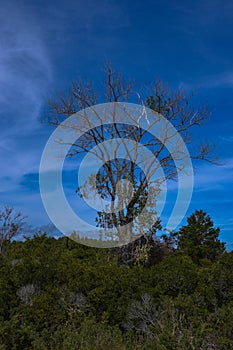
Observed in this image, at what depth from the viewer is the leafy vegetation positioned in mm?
5434

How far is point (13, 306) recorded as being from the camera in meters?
6.86

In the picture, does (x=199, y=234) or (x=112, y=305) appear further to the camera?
(x=199, y=234)

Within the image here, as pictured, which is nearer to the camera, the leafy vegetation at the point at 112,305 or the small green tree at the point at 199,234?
the leafy vegetation at the point at 112,305

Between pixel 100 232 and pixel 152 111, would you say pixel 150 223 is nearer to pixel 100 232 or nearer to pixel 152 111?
pixel 100 232

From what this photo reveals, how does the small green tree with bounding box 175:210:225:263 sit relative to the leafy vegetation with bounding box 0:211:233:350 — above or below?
above

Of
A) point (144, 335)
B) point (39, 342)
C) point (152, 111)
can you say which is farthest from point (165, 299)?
point (152, 111)

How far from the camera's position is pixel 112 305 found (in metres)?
6.92

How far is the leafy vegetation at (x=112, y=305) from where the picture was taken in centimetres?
543

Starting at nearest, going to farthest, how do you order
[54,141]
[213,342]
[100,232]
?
[213,342]
[100,232]
[54,141]

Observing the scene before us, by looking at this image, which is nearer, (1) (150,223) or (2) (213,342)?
(2) (213,342)

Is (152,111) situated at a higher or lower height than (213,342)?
higher

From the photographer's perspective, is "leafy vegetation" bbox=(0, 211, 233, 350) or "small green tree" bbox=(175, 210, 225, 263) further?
"small green tree" bbox=(175, 210, 225, 263)

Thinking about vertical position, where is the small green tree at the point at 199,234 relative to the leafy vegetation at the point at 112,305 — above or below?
above

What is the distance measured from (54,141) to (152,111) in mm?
4083
